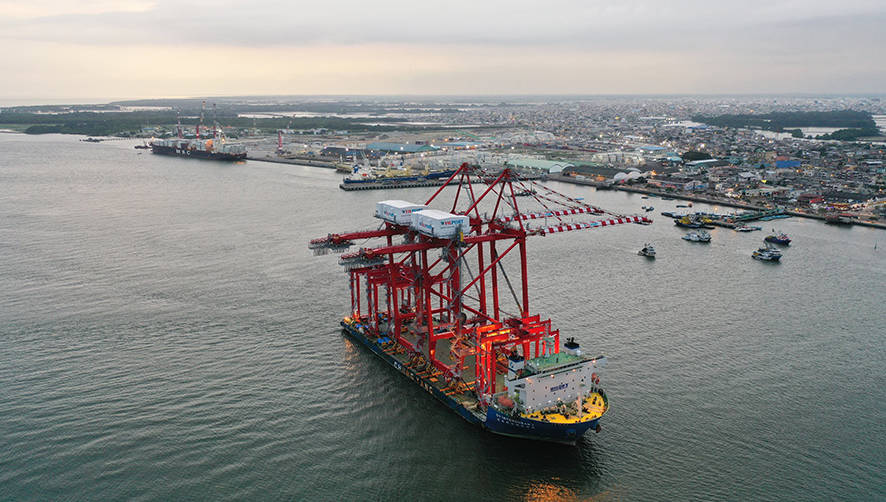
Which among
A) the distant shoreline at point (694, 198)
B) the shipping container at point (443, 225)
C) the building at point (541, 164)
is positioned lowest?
the distant shoreline at point (694, 198)

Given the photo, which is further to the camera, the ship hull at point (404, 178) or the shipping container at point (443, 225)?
the ship hull at point (404, 178)

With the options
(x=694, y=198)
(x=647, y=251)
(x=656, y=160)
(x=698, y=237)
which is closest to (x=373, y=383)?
(x=647, y=251)

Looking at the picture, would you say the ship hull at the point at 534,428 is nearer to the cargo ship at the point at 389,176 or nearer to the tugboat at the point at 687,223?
the tugboat at the point at 687,223

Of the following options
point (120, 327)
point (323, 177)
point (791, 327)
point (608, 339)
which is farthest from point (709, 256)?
point (323, 177)

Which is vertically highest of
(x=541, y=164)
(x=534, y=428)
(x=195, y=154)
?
(x=195, y=154)

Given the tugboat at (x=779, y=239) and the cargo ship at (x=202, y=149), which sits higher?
the cargo ship at (x=202, y=149)

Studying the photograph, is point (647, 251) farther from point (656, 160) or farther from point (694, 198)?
point (656, 160)

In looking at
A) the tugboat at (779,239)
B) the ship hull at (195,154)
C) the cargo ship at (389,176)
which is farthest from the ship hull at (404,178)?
the tugboat at (779,239)
